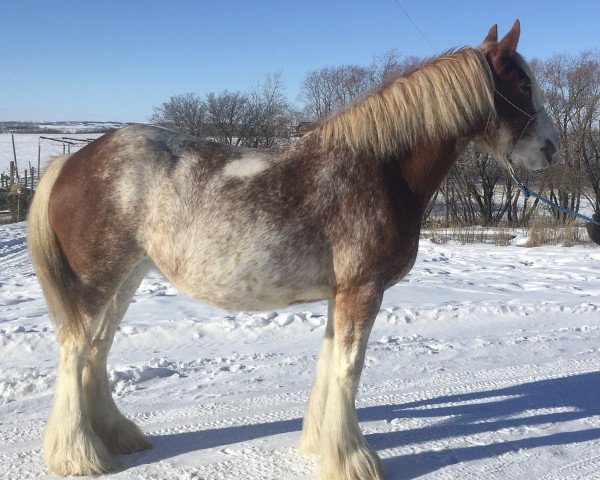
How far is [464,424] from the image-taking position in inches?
140

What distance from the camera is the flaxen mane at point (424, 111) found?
2.73 m

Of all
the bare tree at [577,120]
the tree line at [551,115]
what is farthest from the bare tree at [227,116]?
the bare tree at [577,120]

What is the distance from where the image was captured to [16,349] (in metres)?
4.48

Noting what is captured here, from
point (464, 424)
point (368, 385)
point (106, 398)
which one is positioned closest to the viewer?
point (106, 398)

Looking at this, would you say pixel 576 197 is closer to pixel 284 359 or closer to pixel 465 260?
pixel 465 260

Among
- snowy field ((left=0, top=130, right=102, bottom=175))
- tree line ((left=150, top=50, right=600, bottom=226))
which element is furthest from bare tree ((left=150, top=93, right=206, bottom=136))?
snowy field ((left=0, top=130, right=102, bottom=175))

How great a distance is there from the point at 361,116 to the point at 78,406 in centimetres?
216

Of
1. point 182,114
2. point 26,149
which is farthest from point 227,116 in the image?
point 26,149

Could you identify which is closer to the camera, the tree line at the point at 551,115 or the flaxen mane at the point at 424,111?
the flaxen mane at the point at 424,111

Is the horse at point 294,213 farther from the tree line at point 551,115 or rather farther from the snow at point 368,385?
the tree line at point 551,115

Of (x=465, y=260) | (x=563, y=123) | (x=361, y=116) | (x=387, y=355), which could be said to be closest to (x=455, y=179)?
(x=563, y=123)

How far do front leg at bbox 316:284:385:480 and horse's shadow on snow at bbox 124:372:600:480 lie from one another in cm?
28

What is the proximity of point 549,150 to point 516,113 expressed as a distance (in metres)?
0.28

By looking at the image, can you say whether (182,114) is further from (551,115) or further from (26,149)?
(26,149)
